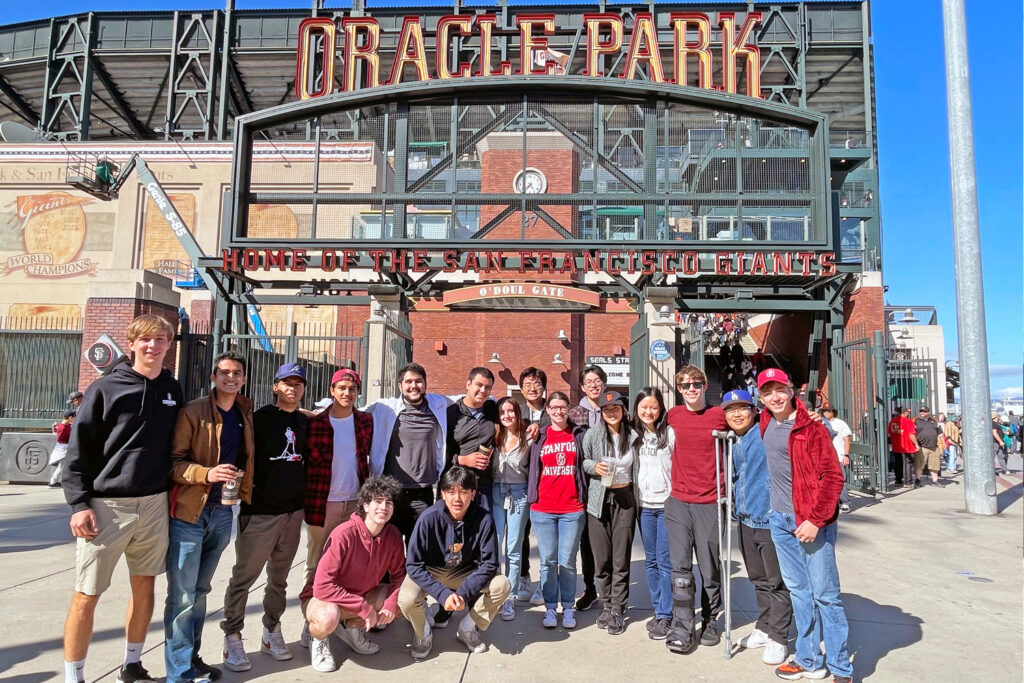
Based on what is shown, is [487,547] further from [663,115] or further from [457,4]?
[457,4]

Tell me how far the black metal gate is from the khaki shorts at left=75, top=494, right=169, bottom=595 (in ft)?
35.0

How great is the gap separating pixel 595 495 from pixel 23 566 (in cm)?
548

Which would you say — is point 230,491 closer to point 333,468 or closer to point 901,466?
point 333,468

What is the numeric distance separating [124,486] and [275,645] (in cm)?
145

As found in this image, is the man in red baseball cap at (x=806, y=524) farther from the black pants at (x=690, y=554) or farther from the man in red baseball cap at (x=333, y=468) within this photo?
the man in red baseball cap at (x=333, y=468)

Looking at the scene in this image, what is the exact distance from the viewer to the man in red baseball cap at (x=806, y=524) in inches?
150

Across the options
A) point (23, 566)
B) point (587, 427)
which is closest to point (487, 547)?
point (587, 427)

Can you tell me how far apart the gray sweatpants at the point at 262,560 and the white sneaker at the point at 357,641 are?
43 cm

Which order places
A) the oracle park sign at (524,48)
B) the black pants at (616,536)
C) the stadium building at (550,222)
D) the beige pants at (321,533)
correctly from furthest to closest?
the oracle park sign at (524,48)
the stadium building at (550,222)
the black pants at (616,536)
the beige pants at (321,533)

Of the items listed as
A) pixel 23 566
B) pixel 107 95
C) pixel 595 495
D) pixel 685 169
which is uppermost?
pixel 107 95

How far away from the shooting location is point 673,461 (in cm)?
468

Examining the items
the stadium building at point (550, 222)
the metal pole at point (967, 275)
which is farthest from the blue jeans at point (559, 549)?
the metal pole at point (967, 275)

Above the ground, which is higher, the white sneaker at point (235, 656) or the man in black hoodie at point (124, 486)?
the man in black hoodie at point (124, 486)

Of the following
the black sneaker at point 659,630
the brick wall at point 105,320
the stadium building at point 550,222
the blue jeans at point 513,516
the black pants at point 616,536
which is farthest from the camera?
the brick wall at point 105,320
